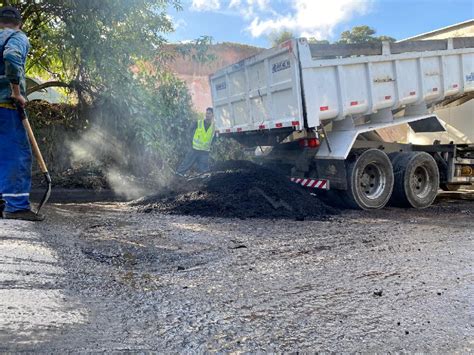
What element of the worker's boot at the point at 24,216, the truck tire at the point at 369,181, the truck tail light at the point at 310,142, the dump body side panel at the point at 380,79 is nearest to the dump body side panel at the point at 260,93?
the dump body side panel at the point at 380,79

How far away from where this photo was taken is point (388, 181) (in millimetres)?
7391

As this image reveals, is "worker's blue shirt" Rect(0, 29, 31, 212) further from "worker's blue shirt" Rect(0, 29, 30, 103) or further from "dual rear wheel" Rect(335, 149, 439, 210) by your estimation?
"dual rear wheel" Rect(335, 149, 439, 210)

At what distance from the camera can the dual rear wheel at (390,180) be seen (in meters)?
7.09

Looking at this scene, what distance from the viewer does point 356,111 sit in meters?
7.02

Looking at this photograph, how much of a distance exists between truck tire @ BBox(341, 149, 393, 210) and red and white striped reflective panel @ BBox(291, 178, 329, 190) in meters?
0.33

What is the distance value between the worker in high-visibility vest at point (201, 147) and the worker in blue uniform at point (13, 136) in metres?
5.29

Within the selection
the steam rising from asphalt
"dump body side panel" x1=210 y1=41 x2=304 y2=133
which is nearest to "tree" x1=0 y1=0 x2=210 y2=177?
the steam rising from asphalt

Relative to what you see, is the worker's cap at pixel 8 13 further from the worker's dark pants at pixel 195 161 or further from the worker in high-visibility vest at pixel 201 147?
the worker's dark pants at pixel 195 161

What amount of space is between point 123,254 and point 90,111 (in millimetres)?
5660

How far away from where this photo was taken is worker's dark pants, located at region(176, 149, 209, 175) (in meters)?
10.2

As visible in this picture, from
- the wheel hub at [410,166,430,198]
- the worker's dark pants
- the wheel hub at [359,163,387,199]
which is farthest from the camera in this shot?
the worker's dark pants

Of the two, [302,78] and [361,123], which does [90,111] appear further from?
[361,123]

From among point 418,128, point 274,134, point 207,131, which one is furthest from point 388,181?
point 207,131

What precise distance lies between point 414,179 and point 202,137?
4504 mm
